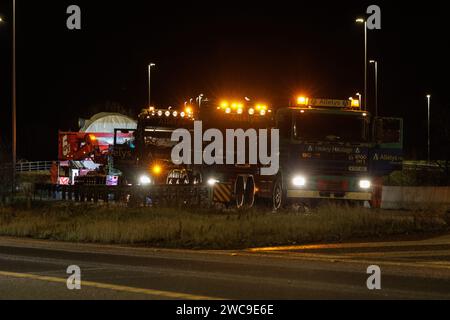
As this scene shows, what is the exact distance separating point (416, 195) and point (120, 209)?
15.5 m

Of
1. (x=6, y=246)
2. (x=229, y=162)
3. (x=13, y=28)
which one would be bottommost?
(x=6, y=246)

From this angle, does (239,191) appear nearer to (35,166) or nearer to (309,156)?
(309,156)

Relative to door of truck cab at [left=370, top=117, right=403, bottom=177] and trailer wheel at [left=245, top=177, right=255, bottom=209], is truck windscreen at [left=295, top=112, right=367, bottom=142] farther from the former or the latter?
trailer wheel at [left=245, top=177, right=255, bottom=209]

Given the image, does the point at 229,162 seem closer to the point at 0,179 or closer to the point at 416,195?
the point at 416,195

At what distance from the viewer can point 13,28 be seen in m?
35.9

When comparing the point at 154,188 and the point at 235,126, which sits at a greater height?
the point at 235,126

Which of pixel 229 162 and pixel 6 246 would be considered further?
pixel 229 162

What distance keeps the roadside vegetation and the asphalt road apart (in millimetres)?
1189

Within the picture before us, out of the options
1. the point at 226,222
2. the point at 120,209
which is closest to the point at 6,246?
the point at 226,222

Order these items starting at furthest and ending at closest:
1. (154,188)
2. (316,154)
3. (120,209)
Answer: (154,188)
(120,209)
(316,154)

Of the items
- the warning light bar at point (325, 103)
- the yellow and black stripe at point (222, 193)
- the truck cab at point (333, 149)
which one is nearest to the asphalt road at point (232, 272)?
the truck cab at point (333, 149)

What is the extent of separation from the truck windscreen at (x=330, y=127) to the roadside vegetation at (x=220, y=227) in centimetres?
226

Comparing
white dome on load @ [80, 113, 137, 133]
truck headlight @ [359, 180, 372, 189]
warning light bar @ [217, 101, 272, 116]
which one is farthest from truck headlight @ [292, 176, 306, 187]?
white dome on load @ [80, 113, 137, 133]

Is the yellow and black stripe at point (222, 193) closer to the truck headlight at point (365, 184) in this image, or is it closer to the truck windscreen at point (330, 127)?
the truck windscreen at point (330, 127)
